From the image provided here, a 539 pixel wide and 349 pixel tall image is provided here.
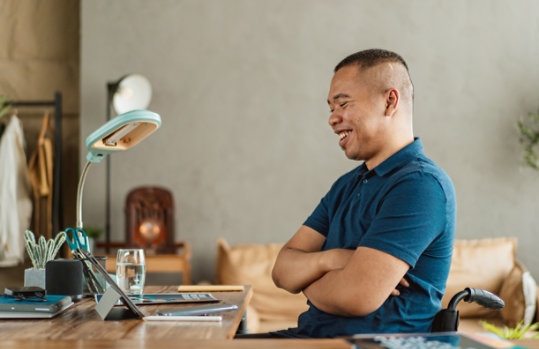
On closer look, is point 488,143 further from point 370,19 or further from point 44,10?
point 44,10

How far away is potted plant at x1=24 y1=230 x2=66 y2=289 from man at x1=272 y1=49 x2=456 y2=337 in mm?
674

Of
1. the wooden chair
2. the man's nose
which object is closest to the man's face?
the man's nose

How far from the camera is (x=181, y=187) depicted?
12.5 ft

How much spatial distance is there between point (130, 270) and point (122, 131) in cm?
42

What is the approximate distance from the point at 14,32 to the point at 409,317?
4.04m

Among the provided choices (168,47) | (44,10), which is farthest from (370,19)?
(44,10)

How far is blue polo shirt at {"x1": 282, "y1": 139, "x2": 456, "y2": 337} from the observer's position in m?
1.42

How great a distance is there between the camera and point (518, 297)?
3.18 m

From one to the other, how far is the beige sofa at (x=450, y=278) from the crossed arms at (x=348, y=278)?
1685 millimetres

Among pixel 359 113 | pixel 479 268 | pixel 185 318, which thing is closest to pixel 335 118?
pixel 359 113

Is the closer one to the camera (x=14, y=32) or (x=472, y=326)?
(x=472, y=326)

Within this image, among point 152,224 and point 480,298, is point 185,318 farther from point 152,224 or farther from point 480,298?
point 152,224

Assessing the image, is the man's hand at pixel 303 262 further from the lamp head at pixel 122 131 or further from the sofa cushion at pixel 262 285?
the sofa cushion at pixel 262 285

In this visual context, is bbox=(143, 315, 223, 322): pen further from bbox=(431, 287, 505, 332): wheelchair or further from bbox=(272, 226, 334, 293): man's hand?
bbox=(431, 287, 505, 332): wheelchair
